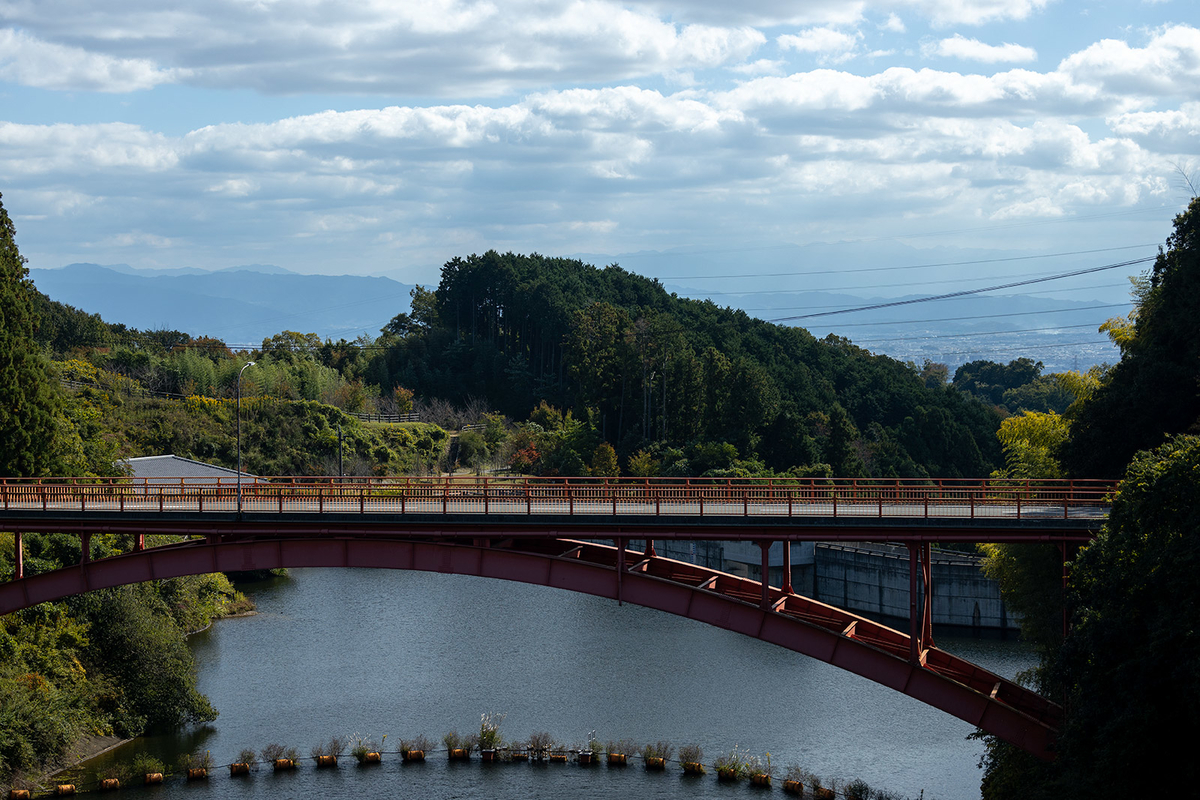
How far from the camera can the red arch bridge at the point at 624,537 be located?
30.5 meters

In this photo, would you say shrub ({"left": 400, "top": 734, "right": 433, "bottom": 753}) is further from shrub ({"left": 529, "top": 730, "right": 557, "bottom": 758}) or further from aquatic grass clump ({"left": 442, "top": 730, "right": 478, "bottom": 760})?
shrub ({"left": 529, "top": 730, "right": 557, "bottom": 758})

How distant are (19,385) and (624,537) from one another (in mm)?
31094

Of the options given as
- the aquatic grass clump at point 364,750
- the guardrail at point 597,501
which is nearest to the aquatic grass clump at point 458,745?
the aquatic grass clump at point 364,750

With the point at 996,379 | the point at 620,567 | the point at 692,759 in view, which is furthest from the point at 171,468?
the point at 996,379

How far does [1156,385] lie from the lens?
37.4 meters

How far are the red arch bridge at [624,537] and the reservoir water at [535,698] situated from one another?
7.83 meters

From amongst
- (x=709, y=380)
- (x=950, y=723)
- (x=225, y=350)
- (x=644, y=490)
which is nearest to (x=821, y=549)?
(x=709, y=380)

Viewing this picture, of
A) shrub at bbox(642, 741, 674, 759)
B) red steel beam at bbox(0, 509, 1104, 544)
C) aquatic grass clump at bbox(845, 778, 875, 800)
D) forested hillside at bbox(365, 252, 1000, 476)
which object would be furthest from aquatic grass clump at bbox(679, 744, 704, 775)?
forested hillside at bbox(365, 252, 1000, 476)

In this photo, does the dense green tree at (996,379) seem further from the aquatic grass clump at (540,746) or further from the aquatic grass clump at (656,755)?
the aquatic grass clump at (540,746)

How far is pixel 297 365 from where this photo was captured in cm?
10450

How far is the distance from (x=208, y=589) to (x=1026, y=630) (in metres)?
39.7

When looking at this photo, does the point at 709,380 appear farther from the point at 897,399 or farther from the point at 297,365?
the point at 297,365

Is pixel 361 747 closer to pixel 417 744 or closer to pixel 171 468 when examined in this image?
pixel 417 744

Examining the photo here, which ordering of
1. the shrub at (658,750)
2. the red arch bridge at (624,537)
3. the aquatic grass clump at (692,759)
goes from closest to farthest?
the red arch bridge at (624,537), the aquatic grass clump at (692,759), the shrub at (658,750)
